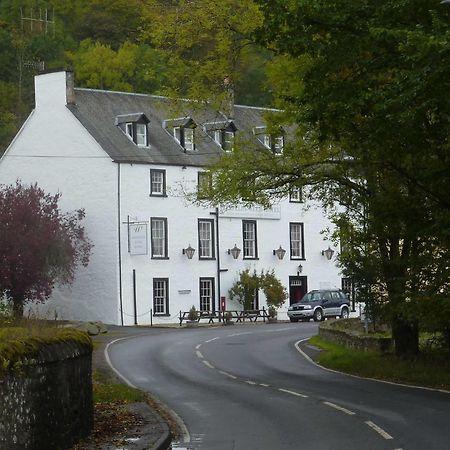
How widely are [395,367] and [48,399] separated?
1641 cm

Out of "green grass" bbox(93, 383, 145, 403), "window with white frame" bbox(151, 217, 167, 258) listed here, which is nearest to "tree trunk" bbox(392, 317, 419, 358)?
"green grass" bbox(93, 383, 145, 403)

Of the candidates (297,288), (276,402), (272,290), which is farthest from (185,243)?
(276,402)

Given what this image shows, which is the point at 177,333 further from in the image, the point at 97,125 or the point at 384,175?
the point at 384,175

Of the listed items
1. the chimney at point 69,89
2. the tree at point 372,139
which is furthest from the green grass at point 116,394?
the chimney at point 69,89

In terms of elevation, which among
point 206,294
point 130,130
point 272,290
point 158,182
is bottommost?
point 206,294

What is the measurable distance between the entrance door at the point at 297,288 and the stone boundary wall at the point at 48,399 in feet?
182

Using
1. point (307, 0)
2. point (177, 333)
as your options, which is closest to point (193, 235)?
point (177, 333)

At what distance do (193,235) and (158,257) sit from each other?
114 inches

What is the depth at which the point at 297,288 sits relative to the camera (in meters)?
75.5

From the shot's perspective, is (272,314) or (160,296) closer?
(160,296)

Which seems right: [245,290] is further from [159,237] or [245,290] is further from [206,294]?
[159,237]

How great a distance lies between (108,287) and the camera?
6519cm

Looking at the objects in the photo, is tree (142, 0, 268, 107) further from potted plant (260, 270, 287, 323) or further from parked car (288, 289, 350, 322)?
potted plant (260, 270, 287, 323)

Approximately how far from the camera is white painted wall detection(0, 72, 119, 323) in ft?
214
